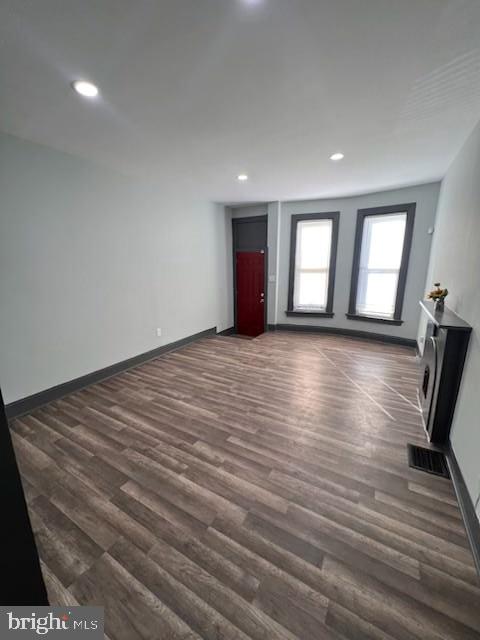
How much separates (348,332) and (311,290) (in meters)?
1.20

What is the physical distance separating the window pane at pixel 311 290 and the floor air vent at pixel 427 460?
3.56 meters

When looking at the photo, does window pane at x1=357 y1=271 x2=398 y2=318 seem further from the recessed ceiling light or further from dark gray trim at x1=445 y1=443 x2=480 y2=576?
the recessed ceiling light

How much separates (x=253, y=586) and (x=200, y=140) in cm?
336

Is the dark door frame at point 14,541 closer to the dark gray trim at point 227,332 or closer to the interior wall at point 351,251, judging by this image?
the dark gray trim at point 227,332

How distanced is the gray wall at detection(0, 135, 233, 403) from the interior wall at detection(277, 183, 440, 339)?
2.05m

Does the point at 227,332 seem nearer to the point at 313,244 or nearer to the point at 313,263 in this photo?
the point at 313,263

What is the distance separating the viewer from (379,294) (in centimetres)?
467

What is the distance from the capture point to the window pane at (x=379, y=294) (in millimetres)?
4504

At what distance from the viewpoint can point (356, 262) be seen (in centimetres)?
470

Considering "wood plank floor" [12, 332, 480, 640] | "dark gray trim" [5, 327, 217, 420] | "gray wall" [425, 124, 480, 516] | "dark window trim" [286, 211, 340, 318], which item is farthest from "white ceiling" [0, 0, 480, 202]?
"wood plank floor" [12, 332, 480, 640]

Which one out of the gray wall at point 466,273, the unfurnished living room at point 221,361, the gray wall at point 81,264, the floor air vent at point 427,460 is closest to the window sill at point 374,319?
the unfurnished living room at point 221,361

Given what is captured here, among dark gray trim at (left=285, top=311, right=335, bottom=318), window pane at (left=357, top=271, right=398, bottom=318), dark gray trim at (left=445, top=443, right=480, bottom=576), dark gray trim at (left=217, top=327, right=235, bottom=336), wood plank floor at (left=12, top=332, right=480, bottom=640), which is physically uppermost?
window pane at (left=357, top=271, right=398, bottom=318)

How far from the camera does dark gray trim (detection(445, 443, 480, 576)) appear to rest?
1303 mm

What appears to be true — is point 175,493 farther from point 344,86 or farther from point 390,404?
point 344,86
